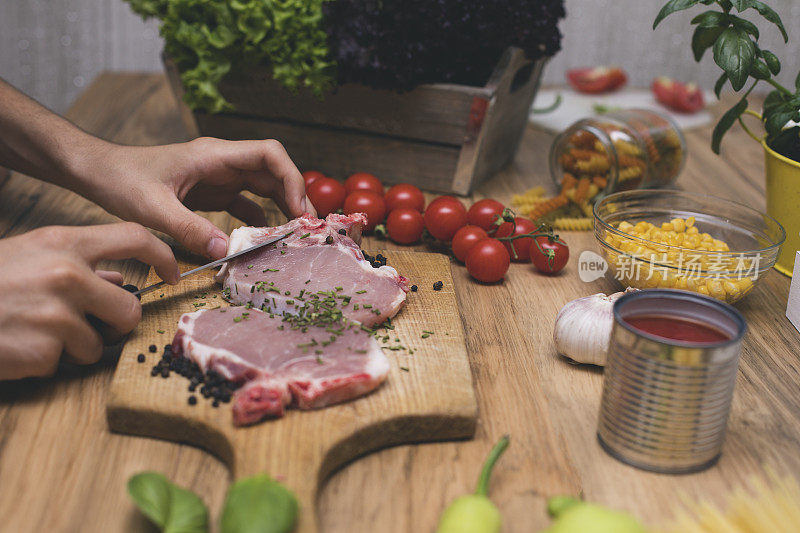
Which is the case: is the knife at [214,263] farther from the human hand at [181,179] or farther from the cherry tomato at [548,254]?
the cherry tomato at [548,254]

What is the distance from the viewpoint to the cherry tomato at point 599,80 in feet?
9.78

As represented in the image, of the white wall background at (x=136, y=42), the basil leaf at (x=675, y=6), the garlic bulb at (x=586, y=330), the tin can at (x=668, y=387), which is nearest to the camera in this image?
the tin can at (x=668, y=387)

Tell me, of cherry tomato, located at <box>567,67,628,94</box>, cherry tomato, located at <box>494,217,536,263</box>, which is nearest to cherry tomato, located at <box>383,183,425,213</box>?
cherry tomato, located at <box>494,217,536,263</box>

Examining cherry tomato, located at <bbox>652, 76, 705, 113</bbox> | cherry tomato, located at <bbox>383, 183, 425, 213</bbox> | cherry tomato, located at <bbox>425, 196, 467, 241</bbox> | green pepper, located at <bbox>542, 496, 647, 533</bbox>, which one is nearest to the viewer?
green pepper, located at <bbox>542, 496, 647, 533</bbox>

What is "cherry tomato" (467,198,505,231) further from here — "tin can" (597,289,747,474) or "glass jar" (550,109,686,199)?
"tin can" (597,289,747,474)

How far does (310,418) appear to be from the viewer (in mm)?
1139

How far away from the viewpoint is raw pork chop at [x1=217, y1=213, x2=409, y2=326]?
4.58 feet

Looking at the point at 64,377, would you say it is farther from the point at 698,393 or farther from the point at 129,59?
the point at 129,59

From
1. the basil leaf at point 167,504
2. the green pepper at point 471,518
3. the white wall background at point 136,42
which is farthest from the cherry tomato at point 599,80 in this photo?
the basil leaf at point 167,504

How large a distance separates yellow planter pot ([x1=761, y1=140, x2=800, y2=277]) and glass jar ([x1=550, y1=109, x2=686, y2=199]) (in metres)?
0.37

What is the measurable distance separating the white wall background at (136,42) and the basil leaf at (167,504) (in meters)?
3.12

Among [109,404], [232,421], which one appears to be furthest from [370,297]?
[109,404]

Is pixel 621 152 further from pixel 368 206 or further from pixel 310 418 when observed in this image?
pixel 310 418

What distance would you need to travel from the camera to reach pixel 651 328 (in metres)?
1.13
